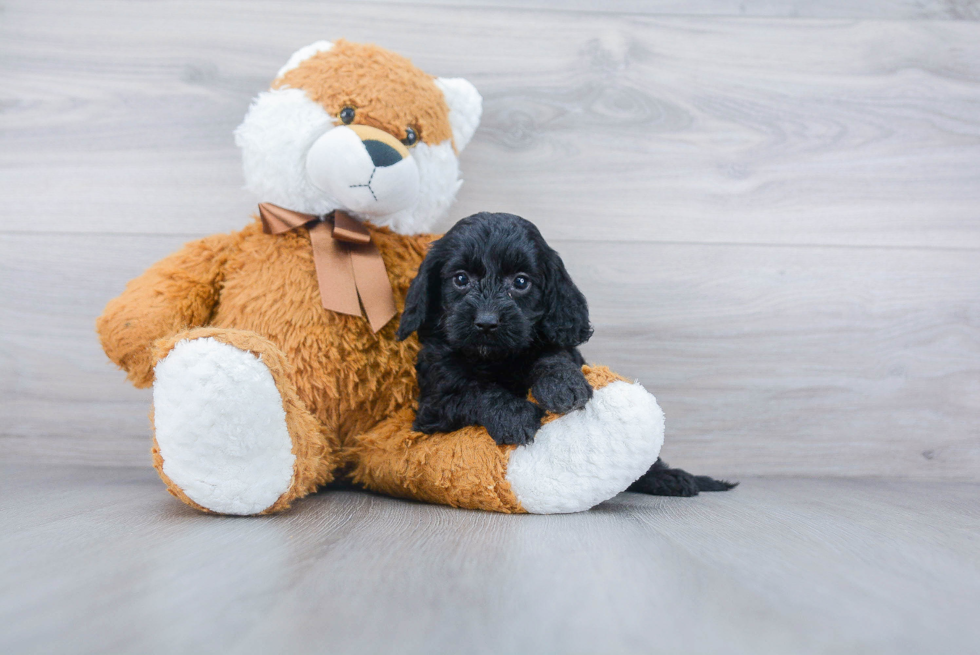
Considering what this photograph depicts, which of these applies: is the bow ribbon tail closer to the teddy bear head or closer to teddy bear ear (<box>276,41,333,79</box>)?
the teddy bear head

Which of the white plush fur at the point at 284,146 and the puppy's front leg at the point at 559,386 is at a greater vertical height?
the white plush fur at the point at 284,146

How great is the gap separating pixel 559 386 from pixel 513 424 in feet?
0.23

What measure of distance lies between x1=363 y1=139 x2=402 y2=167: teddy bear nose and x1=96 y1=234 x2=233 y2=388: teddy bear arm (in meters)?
0.28

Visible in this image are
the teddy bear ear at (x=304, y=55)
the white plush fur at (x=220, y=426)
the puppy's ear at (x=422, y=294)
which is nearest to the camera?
the white plush fur at (x=220, y=426)

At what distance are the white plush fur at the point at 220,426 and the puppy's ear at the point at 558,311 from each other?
35 cm

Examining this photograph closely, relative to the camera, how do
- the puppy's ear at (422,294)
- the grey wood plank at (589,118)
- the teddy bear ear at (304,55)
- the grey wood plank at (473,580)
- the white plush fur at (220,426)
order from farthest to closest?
the grey wood plank at (589,118) < the teddy bear ear at (304,55) < the puppy's ear at (422,294) < the white plush fur at (220,426) < the grey wood plank at (473,580)

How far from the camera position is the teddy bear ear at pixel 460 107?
102 centimetres

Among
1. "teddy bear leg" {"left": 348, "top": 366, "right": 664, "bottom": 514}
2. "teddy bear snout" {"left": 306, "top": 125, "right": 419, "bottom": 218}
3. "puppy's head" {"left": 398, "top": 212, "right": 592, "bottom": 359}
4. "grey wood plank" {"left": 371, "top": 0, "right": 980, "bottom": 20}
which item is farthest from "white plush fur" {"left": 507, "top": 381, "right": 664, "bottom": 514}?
"grey wood plank" {"left": 371, "top": 0, "right": 980, "bottom": 20}

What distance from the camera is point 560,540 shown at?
70cm

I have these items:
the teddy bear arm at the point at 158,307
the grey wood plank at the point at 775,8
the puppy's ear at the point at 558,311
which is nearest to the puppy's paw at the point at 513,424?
the puppy's ear at the point at 558,311

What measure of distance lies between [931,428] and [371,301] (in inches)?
43.4

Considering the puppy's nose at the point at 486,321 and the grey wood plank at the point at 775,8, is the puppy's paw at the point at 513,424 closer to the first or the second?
the puppy's nose at the point at 486,321

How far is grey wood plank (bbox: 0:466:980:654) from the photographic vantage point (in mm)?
488

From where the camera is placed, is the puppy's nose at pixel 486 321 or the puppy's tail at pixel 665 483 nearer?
the puppy's nose at pixel 486 321
